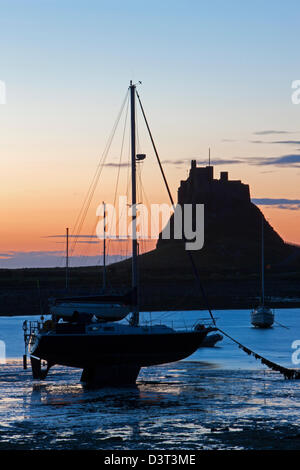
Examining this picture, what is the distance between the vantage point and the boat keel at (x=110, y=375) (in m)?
35.8

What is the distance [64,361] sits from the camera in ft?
115

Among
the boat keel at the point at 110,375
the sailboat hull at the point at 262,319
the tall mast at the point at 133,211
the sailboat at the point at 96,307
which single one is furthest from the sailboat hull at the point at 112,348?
the sailboat hull at the point at 262,319

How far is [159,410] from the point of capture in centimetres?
2862

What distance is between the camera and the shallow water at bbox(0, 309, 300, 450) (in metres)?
22.4

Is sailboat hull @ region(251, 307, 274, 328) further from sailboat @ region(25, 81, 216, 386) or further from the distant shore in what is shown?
sailboat @ region(25, 81, 216, 386)

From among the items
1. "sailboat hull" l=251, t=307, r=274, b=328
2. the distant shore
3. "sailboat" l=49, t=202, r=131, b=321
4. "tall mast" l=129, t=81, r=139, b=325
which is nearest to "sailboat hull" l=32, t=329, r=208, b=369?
"tall mast" l=129, t=81, r=139, b=325

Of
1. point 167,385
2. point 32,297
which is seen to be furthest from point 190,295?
point 167,385

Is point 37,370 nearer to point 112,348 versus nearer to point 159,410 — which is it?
point 112,348

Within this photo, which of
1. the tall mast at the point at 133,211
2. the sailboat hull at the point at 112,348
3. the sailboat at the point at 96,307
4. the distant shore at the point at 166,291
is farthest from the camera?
the distant shore at the point at 166,291

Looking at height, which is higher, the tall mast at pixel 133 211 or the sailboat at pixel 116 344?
the tall mast at pixel 133 211

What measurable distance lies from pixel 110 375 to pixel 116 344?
8.04ft

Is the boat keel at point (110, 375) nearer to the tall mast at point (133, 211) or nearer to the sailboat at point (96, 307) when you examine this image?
the tall mast at point (133, 211)

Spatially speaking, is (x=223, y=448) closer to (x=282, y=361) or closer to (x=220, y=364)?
Result: (x=220, y=364)
